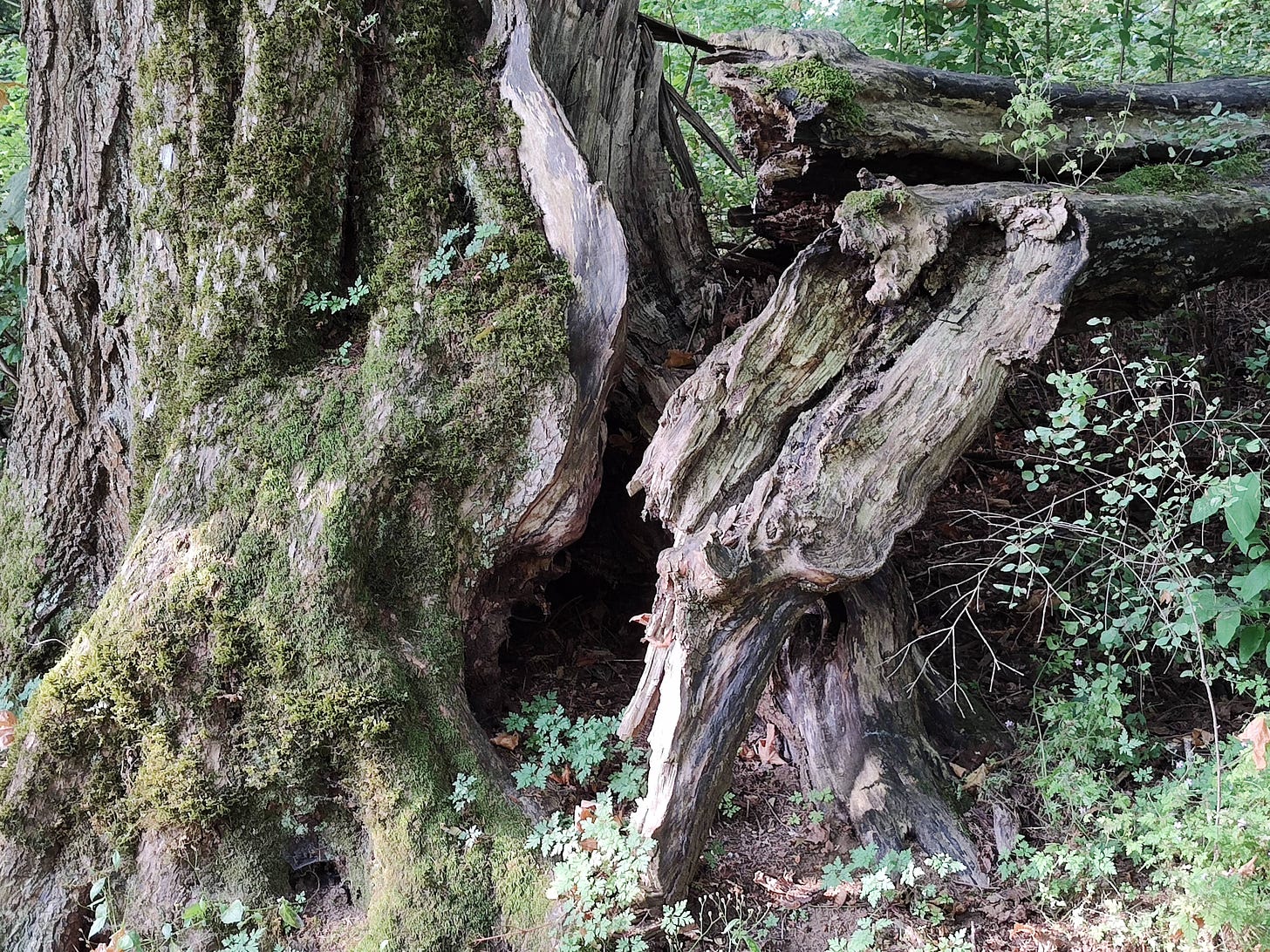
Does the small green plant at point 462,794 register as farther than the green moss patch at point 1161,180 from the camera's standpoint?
No

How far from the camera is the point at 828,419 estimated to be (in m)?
3.06

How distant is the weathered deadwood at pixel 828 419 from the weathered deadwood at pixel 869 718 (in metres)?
0.07

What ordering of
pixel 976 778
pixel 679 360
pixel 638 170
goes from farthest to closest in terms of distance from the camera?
pixel 638 170 → pixel 679 360 → pixel 976 778

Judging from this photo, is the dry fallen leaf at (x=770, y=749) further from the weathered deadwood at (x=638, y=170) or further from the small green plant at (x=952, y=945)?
the weathered deadwood at (x=638, y=170)

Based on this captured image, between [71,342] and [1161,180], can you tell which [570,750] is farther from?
[1161,180]

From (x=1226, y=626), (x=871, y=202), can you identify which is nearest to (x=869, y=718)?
(x=1226, y=626)

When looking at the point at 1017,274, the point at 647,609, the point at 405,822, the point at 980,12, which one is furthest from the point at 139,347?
the point at 980,12

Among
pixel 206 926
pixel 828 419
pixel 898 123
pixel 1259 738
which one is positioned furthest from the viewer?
pixel 898 123

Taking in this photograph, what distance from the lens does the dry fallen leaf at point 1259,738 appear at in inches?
91.7

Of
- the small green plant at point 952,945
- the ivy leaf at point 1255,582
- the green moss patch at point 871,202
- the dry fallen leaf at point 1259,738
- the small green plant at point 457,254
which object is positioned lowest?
the small green plant at point 952,945

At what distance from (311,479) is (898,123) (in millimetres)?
2872

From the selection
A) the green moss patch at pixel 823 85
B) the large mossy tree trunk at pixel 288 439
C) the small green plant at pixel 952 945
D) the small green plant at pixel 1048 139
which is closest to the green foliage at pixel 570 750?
the large mossy tree trunk at pixel 288 439

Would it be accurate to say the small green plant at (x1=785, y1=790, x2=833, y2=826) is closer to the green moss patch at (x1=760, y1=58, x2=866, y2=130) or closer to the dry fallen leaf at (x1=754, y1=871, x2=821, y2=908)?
the dry fallen leaf at (x1=754, y1=871, x2=821, y2=908)

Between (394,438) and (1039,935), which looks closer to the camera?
(1039,935)
